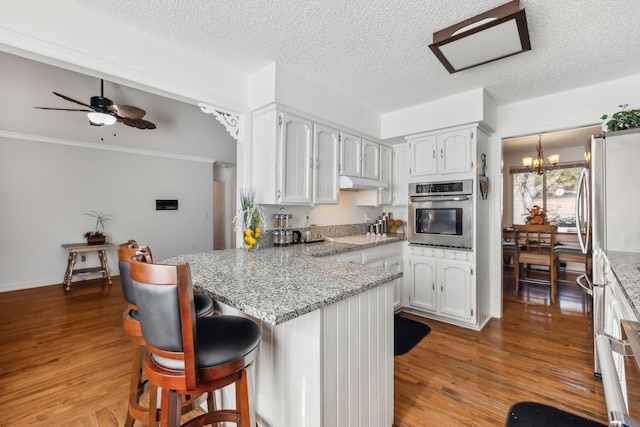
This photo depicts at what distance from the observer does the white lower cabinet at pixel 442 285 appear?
3152 mm

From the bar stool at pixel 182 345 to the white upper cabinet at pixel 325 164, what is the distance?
1.98 metres

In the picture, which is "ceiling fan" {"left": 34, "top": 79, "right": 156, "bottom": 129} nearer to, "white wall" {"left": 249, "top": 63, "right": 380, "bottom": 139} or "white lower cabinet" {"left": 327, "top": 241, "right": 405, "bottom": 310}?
"white wall" {"left": 249, "top": 63, "right": 380, "bottom": 139}

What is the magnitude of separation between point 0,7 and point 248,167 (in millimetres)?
1750

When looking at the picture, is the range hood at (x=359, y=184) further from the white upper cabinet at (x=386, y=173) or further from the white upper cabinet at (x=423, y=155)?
the white upper cabinet at (x=423, y=155)

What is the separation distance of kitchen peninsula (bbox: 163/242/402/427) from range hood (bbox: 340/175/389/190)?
166cm

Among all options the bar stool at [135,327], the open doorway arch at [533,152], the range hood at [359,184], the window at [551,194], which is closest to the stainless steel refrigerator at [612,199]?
the range hood at [359,184]

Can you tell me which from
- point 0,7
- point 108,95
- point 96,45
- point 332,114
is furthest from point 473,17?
point 108,95

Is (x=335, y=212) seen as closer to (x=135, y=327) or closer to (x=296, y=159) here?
(x=296, y=159)

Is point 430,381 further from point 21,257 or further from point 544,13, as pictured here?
point 21,257

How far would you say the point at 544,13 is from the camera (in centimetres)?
184

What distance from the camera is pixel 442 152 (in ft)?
10.9

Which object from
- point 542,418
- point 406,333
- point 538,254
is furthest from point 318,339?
point 538,254

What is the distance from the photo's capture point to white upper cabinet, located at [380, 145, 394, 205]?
3.92 metres

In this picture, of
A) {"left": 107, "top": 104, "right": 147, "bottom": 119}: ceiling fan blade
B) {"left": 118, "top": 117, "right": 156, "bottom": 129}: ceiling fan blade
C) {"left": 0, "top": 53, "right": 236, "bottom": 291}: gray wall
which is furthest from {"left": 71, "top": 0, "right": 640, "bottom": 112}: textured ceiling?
{"left": 0, "top": 53, "right": 236, "bottom": 291}: gray wall
